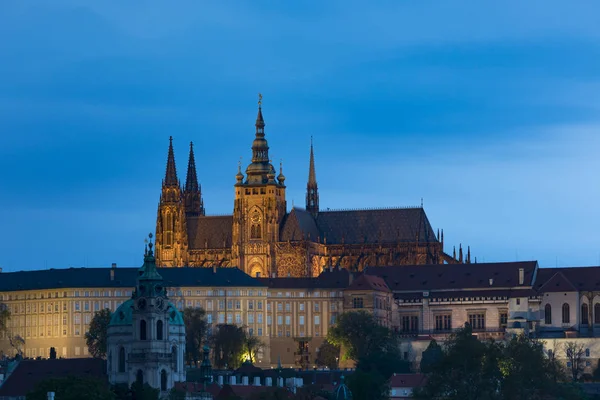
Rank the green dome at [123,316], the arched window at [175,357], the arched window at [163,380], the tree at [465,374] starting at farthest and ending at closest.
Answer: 1. the green dome at [123,316]
2. the arched window at [175,357]
3. the arched window at [163,380]
4. the tree at [465,374]

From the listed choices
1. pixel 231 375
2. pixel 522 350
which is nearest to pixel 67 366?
pixel 231 375

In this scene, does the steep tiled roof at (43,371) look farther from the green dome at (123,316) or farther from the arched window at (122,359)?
the green dome at (123,316)

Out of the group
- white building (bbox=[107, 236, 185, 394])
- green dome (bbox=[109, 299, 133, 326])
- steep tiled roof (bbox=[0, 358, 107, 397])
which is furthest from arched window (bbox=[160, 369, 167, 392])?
green dome (bbox=[109, 299, 133, 326])

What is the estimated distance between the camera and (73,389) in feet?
459

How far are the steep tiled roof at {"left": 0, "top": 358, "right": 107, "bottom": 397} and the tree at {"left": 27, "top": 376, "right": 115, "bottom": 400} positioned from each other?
14.0m

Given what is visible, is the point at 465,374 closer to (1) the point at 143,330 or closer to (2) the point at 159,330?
(2) the point at 159,330

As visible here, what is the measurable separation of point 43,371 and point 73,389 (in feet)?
85.9

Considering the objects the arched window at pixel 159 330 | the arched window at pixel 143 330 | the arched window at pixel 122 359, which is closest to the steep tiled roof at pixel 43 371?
the arched window at pixel 122 359

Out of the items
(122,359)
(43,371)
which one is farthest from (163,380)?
(43,371)

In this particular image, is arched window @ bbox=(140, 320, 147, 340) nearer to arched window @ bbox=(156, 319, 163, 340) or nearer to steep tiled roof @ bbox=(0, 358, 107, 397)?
arched window @ bbox=(156, 319, 163, 340)

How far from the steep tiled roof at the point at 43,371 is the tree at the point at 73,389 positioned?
14.0m

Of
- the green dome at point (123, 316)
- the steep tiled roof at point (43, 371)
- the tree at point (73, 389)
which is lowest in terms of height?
the tree at point (73, 389)

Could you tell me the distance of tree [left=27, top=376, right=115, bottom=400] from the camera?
139 meters

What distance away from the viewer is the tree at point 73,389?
13862 centimetres
